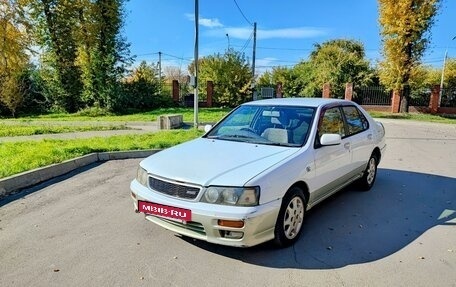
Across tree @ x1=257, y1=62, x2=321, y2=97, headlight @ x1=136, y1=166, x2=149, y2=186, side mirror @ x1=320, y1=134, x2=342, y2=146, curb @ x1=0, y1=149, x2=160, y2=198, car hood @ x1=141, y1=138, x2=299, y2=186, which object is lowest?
curb @ x1=0, y1=149, x2=160, y2=198

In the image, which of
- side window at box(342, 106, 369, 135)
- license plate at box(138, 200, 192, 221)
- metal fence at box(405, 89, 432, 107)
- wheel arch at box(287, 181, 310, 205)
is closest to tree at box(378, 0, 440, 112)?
metal fence at box(405, 89, 432, 107)

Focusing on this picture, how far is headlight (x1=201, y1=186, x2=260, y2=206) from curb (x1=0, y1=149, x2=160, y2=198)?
12.4ft

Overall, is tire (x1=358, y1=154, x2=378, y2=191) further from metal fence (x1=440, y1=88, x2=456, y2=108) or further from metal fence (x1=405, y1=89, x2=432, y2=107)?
metal fence (x1=440, y1=88, x2=456, y2=108)

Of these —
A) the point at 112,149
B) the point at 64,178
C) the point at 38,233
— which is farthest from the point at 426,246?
the point at 112,149

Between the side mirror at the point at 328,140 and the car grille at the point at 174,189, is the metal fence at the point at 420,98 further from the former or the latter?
the car grille at the point at 174,189

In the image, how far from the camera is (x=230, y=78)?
86.6ft

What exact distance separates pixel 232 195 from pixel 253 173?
0.98 ft

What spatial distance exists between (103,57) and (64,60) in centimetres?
288

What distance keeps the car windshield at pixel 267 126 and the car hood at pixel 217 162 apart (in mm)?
197

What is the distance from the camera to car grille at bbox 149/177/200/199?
128 inches

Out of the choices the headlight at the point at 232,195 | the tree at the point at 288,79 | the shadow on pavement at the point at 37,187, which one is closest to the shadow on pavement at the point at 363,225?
the headlight at the point at 232,195

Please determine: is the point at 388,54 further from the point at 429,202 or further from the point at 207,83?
the point at 429,202

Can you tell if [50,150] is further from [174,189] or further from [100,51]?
[100,51]

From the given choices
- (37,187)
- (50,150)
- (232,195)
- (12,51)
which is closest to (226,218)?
(232,195)
